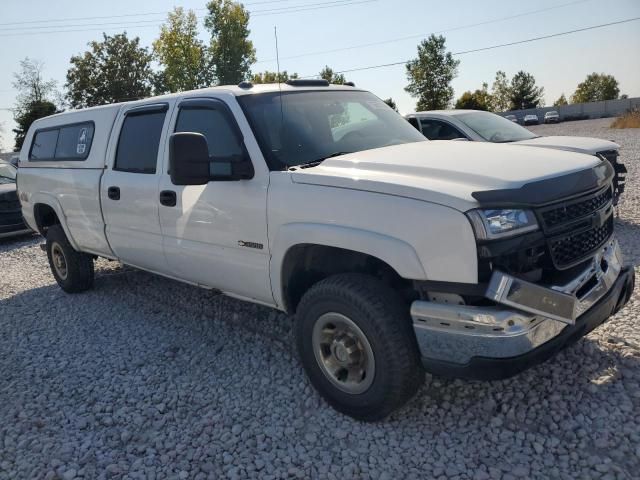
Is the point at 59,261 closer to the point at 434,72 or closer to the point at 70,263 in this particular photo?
the point at 70,263

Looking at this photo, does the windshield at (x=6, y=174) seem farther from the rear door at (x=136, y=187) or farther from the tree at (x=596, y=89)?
the tree at (x=596, y=89)

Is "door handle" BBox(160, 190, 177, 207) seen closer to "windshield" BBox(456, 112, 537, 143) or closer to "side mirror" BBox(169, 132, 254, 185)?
"side mirror" BBox(169, 132, 254, 185)

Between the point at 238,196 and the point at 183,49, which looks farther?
the point at 183,49

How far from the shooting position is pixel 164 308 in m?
5.49

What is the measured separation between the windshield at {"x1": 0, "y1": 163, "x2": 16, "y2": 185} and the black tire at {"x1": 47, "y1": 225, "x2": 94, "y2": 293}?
591 cm

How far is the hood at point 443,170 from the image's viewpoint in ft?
8.86

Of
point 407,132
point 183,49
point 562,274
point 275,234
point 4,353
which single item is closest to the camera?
point 562,274

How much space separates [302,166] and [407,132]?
120 centimetres

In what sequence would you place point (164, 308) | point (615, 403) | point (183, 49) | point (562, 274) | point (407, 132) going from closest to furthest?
point (562, 274)
point (615, 403)
point (407, 132)
point (164, 308)
point (183, 49)

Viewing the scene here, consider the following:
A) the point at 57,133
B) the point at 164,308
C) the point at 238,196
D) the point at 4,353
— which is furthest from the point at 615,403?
the point at 57,133

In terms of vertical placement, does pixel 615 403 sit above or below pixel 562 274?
below

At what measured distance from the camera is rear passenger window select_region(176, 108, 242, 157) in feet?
12.3

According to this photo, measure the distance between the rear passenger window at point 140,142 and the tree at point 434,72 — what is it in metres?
45.0

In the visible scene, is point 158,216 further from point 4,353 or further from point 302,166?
point 4,353
